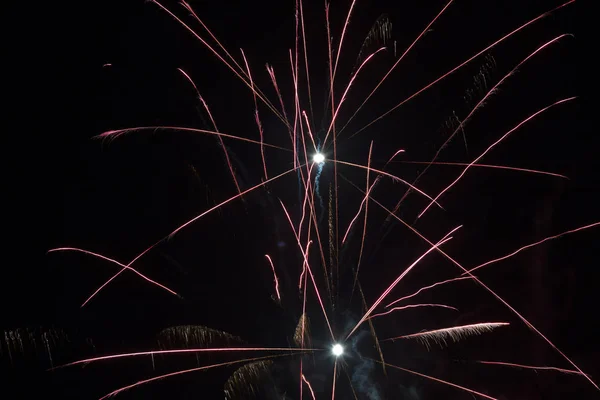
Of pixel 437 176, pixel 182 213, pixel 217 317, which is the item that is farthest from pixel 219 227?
pixel 437 176

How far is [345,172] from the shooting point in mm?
6562

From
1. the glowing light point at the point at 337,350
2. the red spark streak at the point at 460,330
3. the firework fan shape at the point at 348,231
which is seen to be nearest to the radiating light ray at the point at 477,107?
the firework fan shape at the point at 348,231

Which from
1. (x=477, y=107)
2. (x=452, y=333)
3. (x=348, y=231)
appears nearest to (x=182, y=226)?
(x=348, y=231)

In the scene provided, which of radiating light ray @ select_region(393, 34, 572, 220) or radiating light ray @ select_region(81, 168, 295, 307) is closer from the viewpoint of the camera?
radiating light ray @ select_region(81, 168, 295, 307)

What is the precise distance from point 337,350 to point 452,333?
1.24 metres

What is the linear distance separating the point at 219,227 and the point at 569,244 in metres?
3.98

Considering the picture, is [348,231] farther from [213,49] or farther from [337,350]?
[213,49]

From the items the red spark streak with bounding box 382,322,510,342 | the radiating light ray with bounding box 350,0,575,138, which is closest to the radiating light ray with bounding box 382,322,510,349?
the red spark streak with bounding box 382,322,510,342

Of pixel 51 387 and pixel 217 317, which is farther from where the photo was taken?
pixel 217 317

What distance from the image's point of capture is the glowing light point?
585 cm

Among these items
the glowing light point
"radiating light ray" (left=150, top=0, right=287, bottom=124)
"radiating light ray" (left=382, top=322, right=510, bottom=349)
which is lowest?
"radiating light ray" (left=382, top=322, right=510, bottom=349)

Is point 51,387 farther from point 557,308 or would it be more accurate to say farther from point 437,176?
point 557,308

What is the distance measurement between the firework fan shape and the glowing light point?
3cm

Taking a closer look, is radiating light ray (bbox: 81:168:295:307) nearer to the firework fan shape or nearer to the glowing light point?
the firework fan shape
